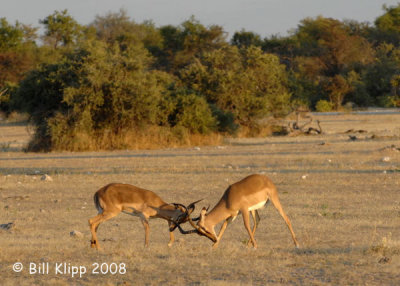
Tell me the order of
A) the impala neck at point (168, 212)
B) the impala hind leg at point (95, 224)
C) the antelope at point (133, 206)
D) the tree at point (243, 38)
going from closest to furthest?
the impala hind leg at point (95, 224), the antelope at point (133, 206), the impala neck at point (168, 212), the tree at point (243, 38)

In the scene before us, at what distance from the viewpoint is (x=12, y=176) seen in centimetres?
1991

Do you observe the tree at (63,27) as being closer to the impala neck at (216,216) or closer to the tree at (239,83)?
the tree at (239,83)

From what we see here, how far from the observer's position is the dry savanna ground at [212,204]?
7598mm

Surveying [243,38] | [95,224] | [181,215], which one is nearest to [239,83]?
[181,215]

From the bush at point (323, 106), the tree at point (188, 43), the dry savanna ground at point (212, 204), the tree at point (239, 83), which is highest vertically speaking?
the tree at point (188, 43)

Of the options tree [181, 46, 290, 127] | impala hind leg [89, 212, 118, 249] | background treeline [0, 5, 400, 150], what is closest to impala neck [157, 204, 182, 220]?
impala hind leg [89, 212, 118, 249]

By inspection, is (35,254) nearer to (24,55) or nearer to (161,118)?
(161,118)

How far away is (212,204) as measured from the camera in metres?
14.0

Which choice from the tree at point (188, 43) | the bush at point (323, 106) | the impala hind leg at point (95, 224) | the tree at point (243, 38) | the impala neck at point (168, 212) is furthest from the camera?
the tree at point (243, 38)

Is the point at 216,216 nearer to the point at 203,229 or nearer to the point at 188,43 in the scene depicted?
the point at 203,229

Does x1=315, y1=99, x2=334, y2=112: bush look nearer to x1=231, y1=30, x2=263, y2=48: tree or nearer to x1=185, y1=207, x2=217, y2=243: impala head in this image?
x1=231, y1=30, x2=263, y2=48: tree

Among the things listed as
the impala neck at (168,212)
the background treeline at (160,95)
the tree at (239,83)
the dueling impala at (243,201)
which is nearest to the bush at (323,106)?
the background treeline at (160,95)

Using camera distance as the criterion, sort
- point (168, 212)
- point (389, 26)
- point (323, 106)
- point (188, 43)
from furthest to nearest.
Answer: point (389, 26), point (188, 43), point (323, 106), point (168, 212)

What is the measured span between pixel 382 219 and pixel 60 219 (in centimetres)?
579
